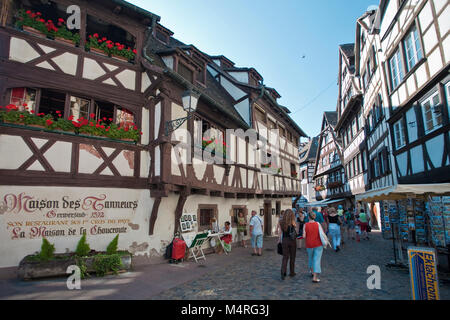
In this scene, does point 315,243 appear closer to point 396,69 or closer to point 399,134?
point 399,134

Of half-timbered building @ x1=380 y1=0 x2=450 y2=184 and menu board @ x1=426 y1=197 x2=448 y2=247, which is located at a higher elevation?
half-timbered building @ x1=380 y1=0 x2=450 y2=184

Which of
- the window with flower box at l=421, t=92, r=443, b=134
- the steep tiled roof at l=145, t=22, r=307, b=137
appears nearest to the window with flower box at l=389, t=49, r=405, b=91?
the window with flower box at l=421, t=92, r=443, b=134

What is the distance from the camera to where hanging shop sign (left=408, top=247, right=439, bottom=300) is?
4.45m

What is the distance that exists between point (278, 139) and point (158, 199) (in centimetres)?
1215

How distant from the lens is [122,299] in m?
5.17

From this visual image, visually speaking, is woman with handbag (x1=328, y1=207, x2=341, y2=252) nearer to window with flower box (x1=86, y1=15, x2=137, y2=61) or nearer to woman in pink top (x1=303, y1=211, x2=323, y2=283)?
woman in pink top (x1=303, y1=211, x2=323, y2=283)

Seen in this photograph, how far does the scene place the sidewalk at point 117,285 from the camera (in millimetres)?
5281

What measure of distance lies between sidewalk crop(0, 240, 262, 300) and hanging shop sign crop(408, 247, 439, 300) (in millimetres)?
4569

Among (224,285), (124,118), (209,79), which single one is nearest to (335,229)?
(224,285)

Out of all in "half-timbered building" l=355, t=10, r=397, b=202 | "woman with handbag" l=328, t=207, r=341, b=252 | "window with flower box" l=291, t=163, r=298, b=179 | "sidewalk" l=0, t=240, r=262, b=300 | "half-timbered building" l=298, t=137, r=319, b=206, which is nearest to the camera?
"sidewalk" l=0, t=240, r=262, b=300

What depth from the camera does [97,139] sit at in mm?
7762

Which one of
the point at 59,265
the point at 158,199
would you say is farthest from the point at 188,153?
the point at 59,265

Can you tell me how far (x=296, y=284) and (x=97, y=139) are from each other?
6201 mm

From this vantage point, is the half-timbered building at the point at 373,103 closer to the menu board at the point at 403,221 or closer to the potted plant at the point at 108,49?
the menu board at the point at 403,221
